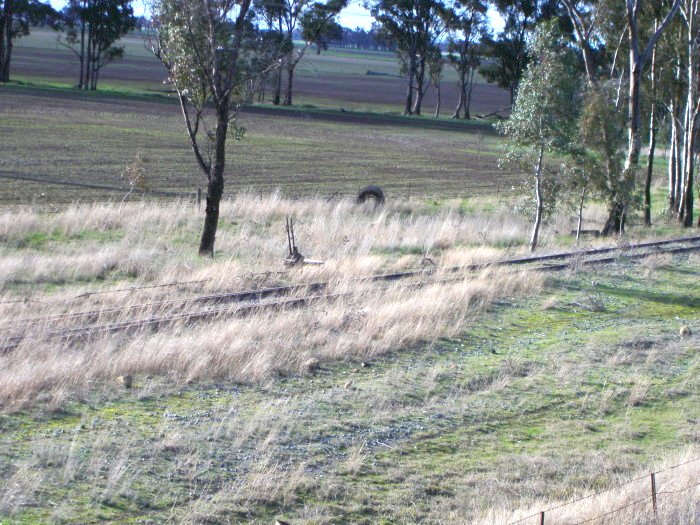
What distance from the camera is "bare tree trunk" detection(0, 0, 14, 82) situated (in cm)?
8488

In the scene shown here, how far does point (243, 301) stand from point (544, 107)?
10819 millimetres

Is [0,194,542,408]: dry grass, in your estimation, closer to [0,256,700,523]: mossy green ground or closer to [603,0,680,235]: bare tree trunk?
[0,256,700,523]: mossy green ground

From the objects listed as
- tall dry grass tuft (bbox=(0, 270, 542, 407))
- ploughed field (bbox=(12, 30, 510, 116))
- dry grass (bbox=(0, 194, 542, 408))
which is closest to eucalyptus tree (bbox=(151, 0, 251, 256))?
dry grass (bbox=(0, 194, 542, 408))

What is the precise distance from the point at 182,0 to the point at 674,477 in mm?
13578

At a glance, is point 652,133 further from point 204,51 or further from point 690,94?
point 204,51

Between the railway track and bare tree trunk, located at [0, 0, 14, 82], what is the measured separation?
251 ft

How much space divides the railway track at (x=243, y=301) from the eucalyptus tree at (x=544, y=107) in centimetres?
323

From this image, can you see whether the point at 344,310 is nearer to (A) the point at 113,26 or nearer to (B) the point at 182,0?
(B) the point at 182,0

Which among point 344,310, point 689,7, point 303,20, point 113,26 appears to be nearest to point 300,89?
point 113,26

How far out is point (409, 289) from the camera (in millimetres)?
15188

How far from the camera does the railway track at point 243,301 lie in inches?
455

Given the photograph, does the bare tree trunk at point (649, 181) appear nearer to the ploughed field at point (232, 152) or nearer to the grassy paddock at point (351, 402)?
the ploughed field at point (232, 152)

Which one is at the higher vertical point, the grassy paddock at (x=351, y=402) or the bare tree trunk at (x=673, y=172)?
the bare tree trunk at (x=673, y=172)

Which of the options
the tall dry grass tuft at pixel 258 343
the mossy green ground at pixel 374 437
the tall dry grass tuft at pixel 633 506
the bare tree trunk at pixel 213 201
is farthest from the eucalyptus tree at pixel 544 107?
the tall dry grass tuft at pixel 633 506
